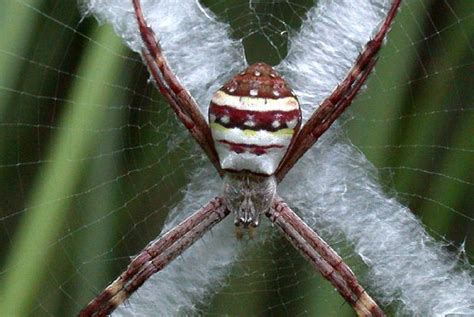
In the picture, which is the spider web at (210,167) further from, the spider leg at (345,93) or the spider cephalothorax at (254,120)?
the spider cephalothorax at (254,120)

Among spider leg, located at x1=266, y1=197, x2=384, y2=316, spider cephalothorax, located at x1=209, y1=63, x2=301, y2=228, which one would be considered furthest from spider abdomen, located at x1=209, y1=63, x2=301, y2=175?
spider leg, located at x1=266, y1=197, x2=384, y2=316

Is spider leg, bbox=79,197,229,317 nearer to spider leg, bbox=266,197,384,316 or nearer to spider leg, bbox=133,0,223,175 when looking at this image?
spider leg, bbox=266,197,384,316

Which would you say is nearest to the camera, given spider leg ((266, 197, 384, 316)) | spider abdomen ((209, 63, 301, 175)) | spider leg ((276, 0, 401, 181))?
spider abdomen ((209, 63, 301, 175))

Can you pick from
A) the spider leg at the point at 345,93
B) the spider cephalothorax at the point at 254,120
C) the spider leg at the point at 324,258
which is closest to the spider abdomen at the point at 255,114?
the spider cephalothorax at the point at 254,120

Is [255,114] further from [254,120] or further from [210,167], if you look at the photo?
[210,167]

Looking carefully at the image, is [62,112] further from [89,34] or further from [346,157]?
[346,157]

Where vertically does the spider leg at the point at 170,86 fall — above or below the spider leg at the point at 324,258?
above

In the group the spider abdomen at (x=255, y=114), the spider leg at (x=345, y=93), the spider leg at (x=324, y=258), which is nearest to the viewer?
the spider abdomen at (x=255, y=114)

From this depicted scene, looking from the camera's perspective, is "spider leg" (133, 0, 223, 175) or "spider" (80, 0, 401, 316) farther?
"spider leg" (133, 0, 223, 175)
